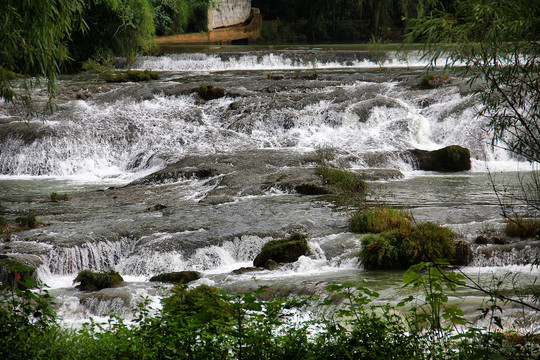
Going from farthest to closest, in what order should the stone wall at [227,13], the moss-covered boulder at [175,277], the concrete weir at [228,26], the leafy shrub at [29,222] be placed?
the stone wall at [227,13] → the concrete weir at [228,26] → the leafy shrub at [29,222] → the moss-covered boulder at [175,277]

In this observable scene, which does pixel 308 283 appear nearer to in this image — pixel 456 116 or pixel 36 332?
pixel 36 332

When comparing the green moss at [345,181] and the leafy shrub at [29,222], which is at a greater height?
the leafy shrub at [29,222]

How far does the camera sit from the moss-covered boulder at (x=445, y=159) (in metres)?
15.5

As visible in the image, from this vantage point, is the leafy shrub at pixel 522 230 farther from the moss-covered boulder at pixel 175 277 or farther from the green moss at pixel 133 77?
the green moss at pixel 133 77

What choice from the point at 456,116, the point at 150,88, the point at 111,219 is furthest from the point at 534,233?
the point at 150,88

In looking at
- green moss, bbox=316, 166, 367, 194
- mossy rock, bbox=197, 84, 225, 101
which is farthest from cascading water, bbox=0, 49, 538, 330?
green moss, bbox=316, 166, 367, 194

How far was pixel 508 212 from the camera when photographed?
35.2 feet

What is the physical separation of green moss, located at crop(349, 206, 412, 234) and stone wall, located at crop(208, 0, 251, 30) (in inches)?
1064

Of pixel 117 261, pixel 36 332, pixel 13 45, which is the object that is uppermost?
pixel 13 45

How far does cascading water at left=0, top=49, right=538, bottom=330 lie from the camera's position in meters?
9.18

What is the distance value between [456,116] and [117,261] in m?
12.4

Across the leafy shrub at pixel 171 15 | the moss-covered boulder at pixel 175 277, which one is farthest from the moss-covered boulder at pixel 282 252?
the leafy shrub at pixel 171 15

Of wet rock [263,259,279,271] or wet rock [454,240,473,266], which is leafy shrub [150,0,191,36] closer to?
wet rock [263,259,279,271]

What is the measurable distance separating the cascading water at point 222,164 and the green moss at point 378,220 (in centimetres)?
34
